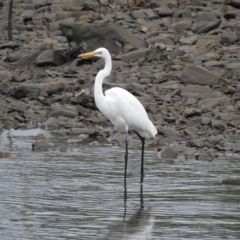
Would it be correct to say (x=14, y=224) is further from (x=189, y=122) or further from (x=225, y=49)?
(x=225, y=49)

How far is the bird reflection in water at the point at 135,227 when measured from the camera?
829 centimetres

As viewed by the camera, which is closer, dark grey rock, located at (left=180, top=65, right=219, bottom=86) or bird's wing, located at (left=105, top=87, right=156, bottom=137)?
bird's wing, located at (left=105, top=87, right=156, bottom=137)

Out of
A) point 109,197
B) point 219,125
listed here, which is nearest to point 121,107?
point 109,197

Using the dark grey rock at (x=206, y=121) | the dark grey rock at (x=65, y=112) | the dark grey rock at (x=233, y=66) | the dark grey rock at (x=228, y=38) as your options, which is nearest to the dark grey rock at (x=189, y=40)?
the dark grey rock at (x=228, y=38)

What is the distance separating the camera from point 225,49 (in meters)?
20.8

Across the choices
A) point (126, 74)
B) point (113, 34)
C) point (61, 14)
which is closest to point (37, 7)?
point (61, 14)

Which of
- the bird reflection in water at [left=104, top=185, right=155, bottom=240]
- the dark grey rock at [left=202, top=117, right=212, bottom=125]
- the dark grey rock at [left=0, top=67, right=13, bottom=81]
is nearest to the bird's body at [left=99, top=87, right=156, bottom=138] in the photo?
the bird reflection in water at [left=104, top=185, right=155, bottom=240]

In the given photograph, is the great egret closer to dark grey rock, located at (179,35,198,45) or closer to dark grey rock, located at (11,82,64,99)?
dark grey rock, located at (11,82,64,99)

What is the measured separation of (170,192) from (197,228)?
1.88 metres

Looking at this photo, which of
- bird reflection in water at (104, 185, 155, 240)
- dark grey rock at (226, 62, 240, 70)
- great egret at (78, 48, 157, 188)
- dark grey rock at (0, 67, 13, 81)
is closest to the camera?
bird reflection in water at (104, 185, 155, 240)

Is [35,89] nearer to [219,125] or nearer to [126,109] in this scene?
[219,125]

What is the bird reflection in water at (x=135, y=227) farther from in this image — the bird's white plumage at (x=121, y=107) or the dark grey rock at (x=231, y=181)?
the bird's white plumage at (x=121, y=107)

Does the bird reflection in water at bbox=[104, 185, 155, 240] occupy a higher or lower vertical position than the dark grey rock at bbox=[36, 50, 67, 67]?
higher

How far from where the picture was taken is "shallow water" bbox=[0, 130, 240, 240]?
8.51 m
